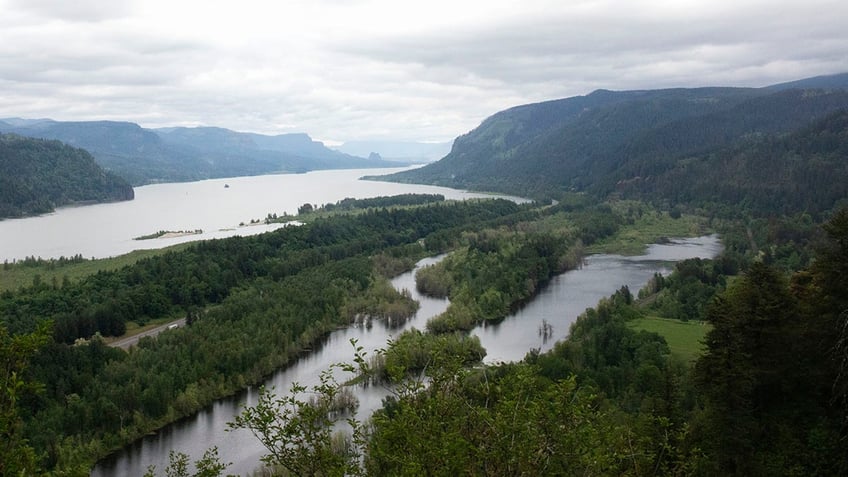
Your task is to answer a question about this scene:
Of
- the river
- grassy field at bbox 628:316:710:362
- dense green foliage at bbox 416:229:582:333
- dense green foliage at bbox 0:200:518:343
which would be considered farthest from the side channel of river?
the river

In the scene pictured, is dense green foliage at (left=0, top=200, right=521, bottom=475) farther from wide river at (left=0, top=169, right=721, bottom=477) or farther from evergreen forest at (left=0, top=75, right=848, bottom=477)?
wide river at (left=0, top=169, right=721, bottom=477)

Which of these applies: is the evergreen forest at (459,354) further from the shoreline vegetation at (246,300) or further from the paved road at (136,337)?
the paved road at (136,337)

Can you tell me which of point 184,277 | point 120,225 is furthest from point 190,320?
point 120,225

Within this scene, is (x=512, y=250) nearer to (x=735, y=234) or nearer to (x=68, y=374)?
(x=735, y=234)

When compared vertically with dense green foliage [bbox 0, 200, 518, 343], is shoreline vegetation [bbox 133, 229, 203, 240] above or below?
above

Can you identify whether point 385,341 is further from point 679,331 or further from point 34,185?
point 34,185

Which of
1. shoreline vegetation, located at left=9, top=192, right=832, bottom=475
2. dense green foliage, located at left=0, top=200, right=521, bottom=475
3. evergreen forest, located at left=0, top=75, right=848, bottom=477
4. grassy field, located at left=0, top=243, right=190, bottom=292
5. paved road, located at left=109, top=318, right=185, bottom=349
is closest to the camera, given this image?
evergreen forest, located at left=0, top=75, right=848, bottom=477
